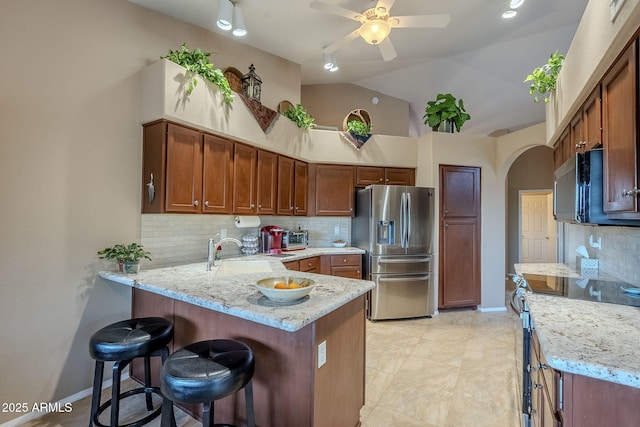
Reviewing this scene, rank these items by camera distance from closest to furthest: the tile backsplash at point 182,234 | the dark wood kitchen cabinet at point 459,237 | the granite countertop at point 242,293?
Result: the granite countertop at point 242,293
the tile backsplash at point 182,234
the dark wood kitchen cabinet at point 459,237

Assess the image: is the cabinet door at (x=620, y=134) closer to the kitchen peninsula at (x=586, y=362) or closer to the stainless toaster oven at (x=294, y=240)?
the kitchen peninsula at (x=586, y=362)

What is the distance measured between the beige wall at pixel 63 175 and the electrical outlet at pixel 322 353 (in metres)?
1.90

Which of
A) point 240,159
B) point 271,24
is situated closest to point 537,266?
point 240,159

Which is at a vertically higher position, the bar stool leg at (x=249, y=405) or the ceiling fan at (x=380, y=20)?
the ceiling fan at (x=380, y=20)

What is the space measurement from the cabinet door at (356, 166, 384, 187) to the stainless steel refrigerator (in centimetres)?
46

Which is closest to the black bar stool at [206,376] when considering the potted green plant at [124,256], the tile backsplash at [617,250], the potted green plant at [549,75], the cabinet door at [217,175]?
the potted green plant at [124,256]

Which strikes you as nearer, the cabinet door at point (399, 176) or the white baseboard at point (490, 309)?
the white baseboard at point (490, 309)

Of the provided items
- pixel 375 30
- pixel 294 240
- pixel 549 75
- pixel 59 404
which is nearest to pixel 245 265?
pixel 294 240

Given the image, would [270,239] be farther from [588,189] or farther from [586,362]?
[586,362]

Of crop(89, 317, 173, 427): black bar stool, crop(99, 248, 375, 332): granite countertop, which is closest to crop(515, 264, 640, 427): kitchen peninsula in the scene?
crop(99, 248, 375, 332): granite countertop

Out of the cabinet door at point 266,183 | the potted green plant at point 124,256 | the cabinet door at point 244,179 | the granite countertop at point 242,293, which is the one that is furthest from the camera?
the cabinet door at point 266,183

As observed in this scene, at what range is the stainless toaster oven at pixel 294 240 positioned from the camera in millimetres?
3917

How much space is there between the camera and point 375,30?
8.52 feet

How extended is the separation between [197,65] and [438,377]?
3.42 metres
